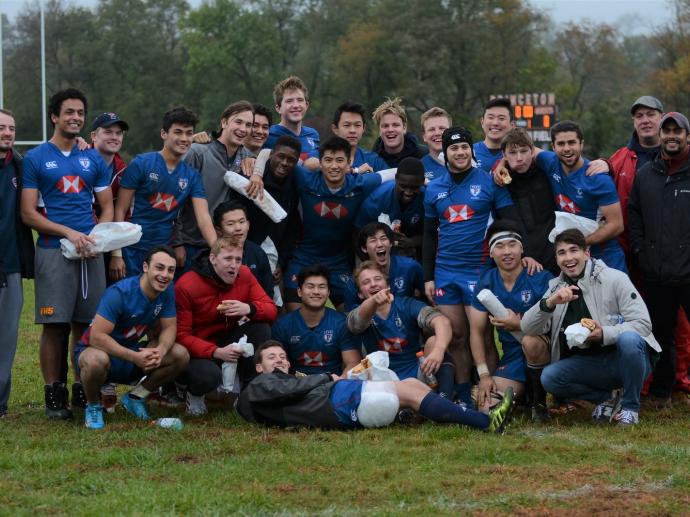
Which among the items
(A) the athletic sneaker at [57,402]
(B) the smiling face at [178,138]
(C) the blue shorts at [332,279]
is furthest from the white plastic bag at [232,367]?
(B) the smiling face at [178,138]

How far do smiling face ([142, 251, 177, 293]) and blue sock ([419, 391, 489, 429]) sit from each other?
1891 mm

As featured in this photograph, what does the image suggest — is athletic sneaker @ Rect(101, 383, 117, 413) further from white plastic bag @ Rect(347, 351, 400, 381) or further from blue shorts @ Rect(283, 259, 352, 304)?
white plastic bag @ Rect(347, 351, 400, 381)

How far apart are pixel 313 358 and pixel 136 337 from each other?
1.28 meters

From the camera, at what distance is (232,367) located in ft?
26.3

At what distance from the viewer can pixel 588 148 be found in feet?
153

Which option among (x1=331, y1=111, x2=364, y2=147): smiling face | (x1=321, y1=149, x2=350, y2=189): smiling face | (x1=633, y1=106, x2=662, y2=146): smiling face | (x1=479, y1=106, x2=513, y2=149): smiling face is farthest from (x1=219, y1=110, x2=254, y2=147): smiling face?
(x1=633, y1=106, x2=662, y2=146): smiling face

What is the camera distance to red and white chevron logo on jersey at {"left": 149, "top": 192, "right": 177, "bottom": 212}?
8234 mm

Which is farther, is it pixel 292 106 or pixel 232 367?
pixel 292 106

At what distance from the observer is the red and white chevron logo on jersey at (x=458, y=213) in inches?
319

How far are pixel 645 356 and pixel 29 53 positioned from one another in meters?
54.0

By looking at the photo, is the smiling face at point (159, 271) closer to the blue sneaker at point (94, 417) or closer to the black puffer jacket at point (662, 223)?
the blue sneaker at point (94, 417)

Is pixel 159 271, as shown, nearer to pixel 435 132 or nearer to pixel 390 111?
pixel 390 111

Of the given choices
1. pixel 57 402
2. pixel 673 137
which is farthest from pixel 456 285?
pixel 57 402

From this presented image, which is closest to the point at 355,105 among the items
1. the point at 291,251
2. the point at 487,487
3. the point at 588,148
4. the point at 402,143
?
the point at 402,143
